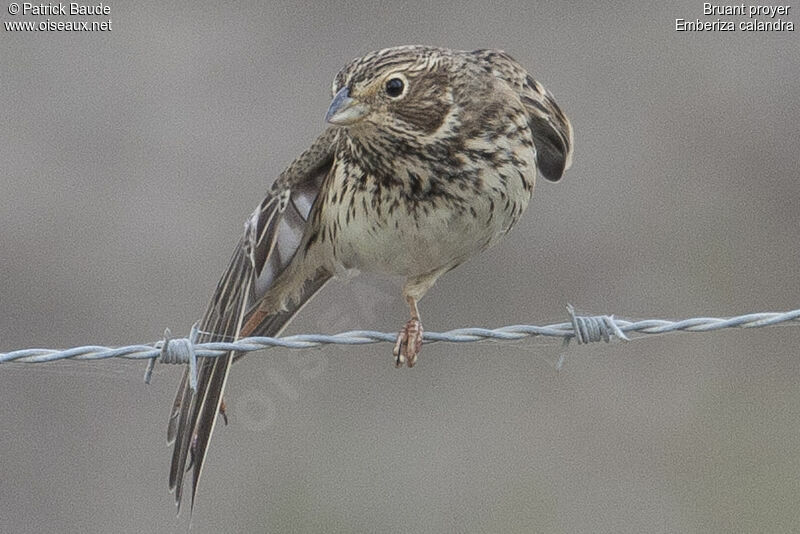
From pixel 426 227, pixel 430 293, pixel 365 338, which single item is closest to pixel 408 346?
pixel 426 227

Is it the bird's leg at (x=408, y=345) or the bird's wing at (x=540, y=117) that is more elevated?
the bird's wing at (x=540, y=117)

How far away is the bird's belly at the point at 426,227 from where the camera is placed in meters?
5.61

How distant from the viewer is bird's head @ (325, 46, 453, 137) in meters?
5.30

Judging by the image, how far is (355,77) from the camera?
17.4 feet

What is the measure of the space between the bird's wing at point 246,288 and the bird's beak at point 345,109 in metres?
0.60

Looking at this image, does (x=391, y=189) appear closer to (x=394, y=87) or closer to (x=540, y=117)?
(x=394, y=87)

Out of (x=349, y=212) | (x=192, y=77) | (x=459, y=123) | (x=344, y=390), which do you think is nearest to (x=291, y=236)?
(x=349, y=212)

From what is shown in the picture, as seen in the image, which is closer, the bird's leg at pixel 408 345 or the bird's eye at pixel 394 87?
the bird's eye at pixel 394 87

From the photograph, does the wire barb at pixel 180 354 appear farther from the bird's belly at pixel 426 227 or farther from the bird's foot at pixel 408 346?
the bird's foot at pixel 408 346

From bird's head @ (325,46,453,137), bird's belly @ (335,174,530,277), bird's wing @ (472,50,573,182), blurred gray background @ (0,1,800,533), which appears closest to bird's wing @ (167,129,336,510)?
bird's belly @ (335,174,530,277)

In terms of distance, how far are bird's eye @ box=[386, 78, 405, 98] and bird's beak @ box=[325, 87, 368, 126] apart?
133 millimetres

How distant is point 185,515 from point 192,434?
11.4 feet

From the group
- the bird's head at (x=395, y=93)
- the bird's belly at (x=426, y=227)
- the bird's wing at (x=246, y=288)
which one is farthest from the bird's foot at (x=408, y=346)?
the bird's head at (x=395, y=93)

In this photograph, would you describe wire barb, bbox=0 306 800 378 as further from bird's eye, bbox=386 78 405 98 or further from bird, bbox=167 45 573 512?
bird's eye, bbox=386 78 405 98
